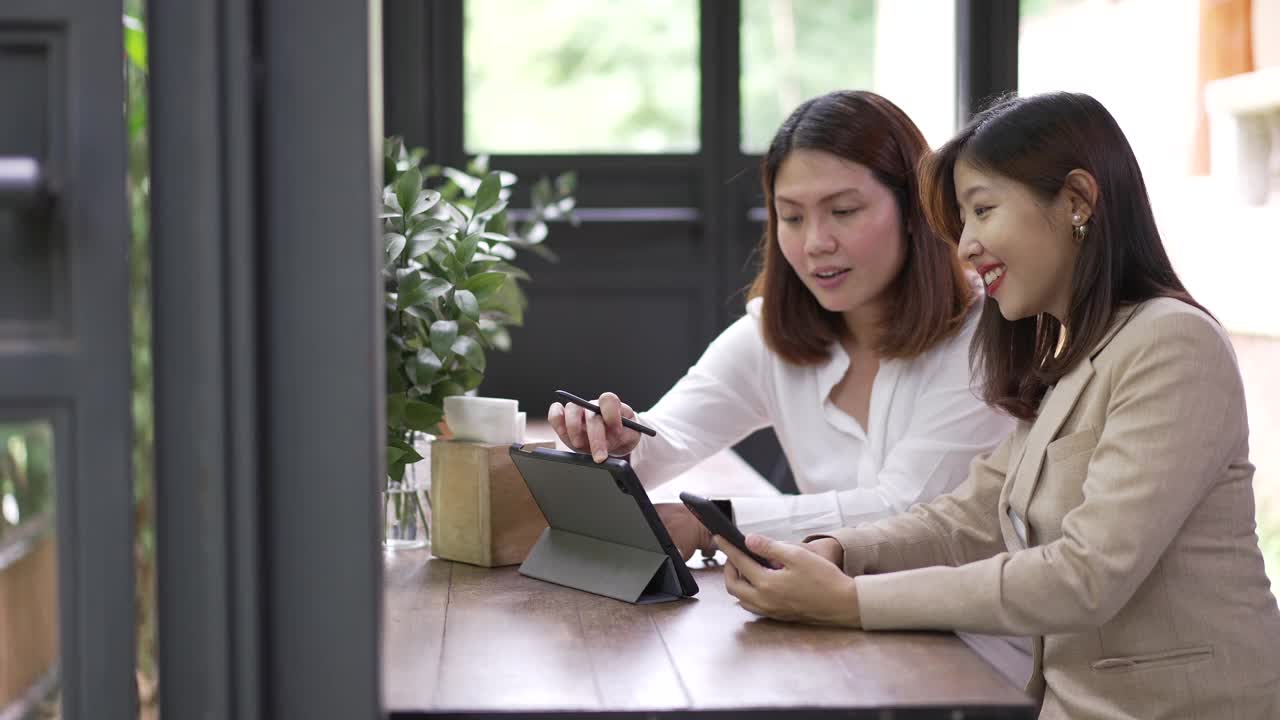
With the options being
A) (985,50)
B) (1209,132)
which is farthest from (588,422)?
(985,50)

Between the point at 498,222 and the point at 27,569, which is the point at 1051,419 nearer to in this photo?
the point at 498,222

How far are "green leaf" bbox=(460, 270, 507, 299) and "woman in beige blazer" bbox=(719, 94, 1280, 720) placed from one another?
576 millimetres

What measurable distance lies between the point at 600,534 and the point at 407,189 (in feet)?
1.77

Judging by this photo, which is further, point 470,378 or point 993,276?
point 470,378

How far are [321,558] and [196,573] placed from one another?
10 cm

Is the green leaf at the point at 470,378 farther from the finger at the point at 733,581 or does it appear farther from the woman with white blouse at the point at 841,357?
the finger at the point at 733,581

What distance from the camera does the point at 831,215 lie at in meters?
2.03

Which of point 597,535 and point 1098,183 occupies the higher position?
point 1098,183

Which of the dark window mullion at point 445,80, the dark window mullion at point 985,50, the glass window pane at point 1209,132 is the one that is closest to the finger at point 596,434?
the glass window pane at point 1209,132

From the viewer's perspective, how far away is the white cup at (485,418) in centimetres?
167

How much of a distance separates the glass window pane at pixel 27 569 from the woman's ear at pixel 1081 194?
111 cm

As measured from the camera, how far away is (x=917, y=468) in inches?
73.6

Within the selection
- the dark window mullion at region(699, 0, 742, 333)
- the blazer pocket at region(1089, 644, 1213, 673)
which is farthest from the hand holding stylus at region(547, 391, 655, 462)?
the dark window mullion at region(699, 0, 742, 333)

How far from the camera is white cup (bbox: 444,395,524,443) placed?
1.67m
